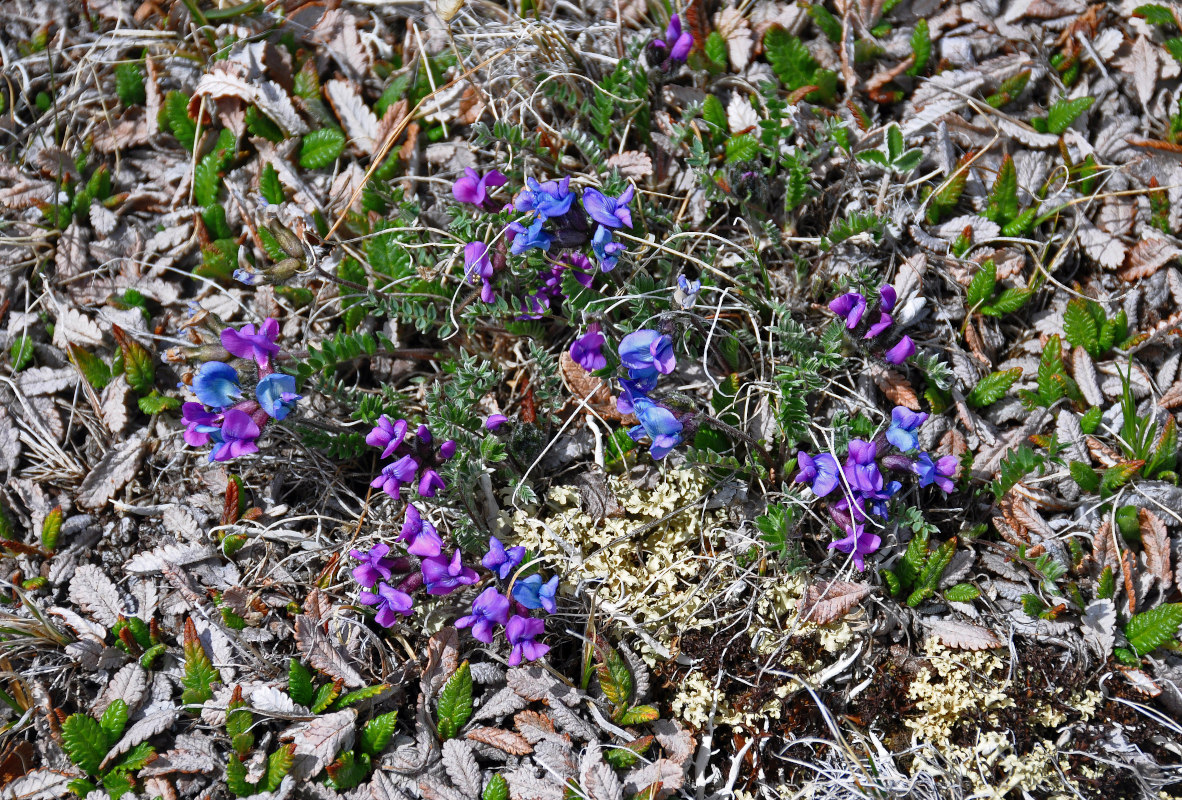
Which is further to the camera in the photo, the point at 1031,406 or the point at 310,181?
the point at 310,181

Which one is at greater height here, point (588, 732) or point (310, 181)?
point (310, 181)

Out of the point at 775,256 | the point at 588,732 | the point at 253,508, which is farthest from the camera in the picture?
the point at 775,256

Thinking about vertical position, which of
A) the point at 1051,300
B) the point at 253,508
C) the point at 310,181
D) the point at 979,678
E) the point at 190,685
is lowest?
the point at 979,678

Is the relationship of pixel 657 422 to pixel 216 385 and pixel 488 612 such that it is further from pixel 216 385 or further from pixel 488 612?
pixel 216 385

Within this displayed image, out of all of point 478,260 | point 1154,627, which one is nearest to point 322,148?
point 478,260

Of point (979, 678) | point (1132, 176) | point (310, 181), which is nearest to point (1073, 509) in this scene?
point (979, 678)

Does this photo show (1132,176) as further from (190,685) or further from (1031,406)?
(190,685)

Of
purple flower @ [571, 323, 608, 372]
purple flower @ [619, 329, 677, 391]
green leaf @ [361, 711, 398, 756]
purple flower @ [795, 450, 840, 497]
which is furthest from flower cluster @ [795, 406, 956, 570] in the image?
green leaf @ [361, 711, 398, 756]
